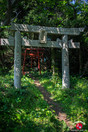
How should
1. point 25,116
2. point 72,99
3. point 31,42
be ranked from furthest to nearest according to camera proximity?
point 31,42, point 72,99, point 25,116

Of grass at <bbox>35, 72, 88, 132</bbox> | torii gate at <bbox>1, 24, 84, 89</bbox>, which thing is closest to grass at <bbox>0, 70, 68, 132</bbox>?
grass at <bbox>35, 72, 88, 132</bbox>

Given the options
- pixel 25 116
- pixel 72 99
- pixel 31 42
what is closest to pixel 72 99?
pixel 72 99

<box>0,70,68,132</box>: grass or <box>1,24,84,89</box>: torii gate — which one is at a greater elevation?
<box>1,24,84,89</box>: torii gate

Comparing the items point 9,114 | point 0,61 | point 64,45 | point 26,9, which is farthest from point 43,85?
point 26,9

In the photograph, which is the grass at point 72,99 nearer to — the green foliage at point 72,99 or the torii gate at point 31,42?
the green foliage at point 72,99

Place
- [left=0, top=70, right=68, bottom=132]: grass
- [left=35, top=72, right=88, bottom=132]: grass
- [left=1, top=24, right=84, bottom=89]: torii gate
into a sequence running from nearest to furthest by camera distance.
Answer: 1. [left=0, top=70, right=68, bottom=132]: grass
2. [left=35, top=72, right=88, bottom=132]: grass
3. [left=1, top=24, right=84, bottom=89]: torii gate

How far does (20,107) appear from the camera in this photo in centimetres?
464

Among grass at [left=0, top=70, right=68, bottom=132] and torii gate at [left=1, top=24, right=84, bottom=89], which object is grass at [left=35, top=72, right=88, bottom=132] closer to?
torii gate at [left=1, top=24, right=84, bottom=89]

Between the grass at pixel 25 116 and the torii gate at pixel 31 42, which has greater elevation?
the torii gate at pixel 31 42

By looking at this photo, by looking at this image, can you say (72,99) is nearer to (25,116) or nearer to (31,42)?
(25,116)

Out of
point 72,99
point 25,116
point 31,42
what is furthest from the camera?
point 31,42

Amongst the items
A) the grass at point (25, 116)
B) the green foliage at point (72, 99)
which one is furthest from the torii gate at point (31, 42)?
the grass at point (25, 116)

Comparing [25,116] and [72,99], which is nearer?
[25,116]

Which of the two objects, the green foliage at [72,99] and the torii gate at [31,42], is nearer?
the green foliage at [72,99]
